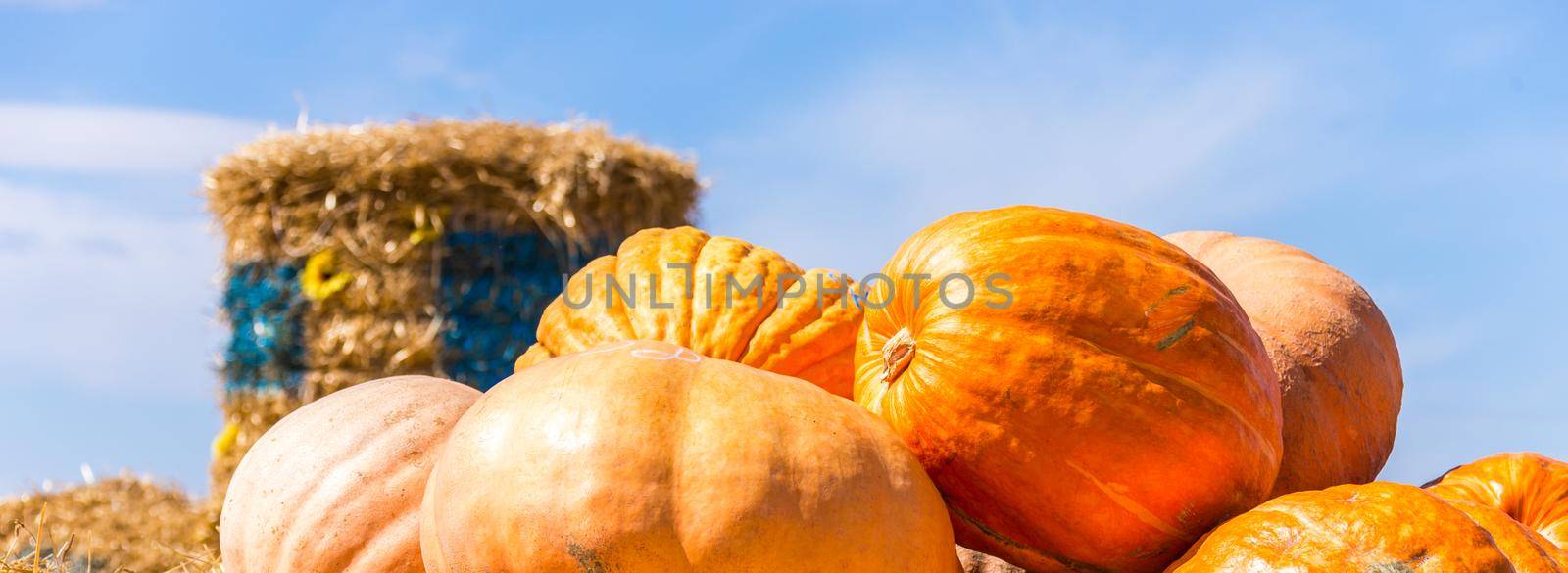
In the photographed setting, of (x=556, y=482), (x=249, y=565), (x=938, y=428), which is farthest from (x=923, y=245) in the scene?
(x=249, y=565)

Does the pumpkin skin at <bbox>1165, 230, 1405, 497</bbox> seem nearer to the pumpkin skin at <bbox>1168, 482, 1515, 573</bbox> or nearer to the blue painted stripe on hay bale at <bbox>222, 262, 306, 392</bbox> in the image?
the pumpkin skin at <bbox>1168, 482, 1515, 573</bbox>

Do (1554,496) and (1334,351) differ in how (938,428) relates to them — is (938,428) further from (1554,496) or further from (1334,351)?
(1554,496)

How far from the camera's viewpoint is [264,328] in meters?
6.48

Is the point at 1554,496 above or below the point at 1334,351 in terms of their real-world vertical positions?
below

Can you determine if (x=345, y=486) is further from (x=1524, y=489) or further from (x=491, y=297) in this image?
(x=491, y=297)

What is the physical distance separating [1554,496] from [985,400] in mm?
1743

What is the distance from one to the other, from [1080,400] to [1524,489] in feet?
5.06

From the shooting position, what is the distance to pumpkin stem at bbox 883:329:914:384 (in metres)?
2.38

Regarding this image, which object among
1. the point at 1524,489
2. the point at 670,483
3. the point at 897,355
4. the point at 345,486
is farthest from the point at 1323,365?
the point at 345,486

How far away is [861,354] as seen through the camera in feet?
8.59

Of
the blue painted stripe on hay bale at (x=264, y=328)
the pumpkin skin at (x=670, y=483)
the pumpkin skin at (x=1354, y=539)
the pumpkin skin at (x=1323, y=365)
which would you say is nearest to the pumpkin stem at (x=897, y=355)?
the pumpkin skin at (x=670, y=483)

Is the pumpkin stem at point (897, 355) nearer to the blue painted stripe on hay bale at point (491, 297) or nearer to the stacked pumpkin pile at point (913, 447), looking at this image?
the stacked pumpkin pile at point (913, 447)

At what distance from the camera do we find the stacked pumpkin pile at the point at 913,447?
74.9 inches

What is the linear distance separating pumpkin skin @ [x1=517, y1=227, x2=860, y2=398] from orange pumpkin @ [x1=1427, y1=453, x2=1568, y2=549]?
1508 mm
